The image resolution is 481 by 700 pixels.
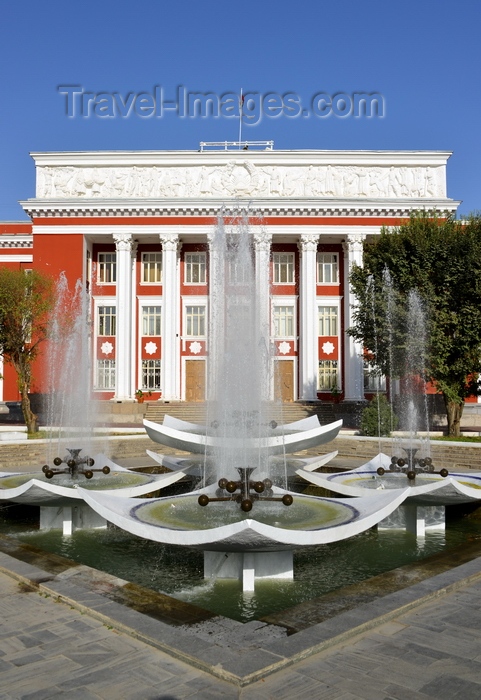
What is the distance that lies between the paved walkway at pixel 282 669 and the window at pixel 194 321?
27983 millimetres

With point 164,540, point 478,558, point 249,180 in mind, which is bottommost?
point 478,558

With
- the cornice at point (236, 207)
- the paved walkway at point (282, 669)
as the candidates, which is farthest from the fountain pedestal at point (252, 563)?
the cornice at point (236, 207)

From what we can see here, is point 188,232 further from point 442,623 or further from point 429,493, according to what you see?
point 442,623

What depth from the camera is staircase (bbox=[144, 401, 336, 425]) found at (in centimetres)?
2719

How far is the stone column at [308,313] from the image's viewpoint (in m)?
31.2

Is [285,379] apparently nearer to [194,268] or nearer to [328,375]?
[328,375]

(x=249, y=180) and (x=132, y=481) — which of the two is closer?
(x=132, y=481)

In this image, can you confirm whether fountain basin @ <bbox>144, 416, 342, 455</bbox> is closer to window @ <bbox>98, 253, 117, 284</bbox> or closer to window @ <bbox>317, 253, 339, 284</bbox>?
window @ <bbox>317, 253, 339, 284</bbox>

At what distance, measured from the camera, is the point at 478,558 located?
6609 millimetres

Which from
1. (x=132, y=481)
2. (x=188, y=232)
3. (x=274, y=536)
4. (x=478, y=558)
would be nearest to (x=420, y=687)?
(x=274, y=536)

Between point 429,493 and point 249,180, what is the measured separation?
83.8 ft

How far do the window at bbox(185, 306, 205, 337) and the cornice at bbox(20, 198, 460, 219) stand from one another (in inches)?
211

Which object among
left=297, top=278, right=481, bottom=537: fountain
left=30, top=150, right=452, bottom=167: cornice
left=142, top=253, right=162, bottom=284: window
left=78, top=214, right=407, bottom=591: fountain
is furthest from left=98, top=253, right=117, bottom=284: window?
left=297, top=278, right=481, bottom=537: fountain

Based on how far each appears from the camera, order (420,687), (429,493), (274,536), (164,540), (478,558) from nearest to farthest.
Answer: (420,687) < (274,536) < (164,540) < (478,558) < (429,493)
